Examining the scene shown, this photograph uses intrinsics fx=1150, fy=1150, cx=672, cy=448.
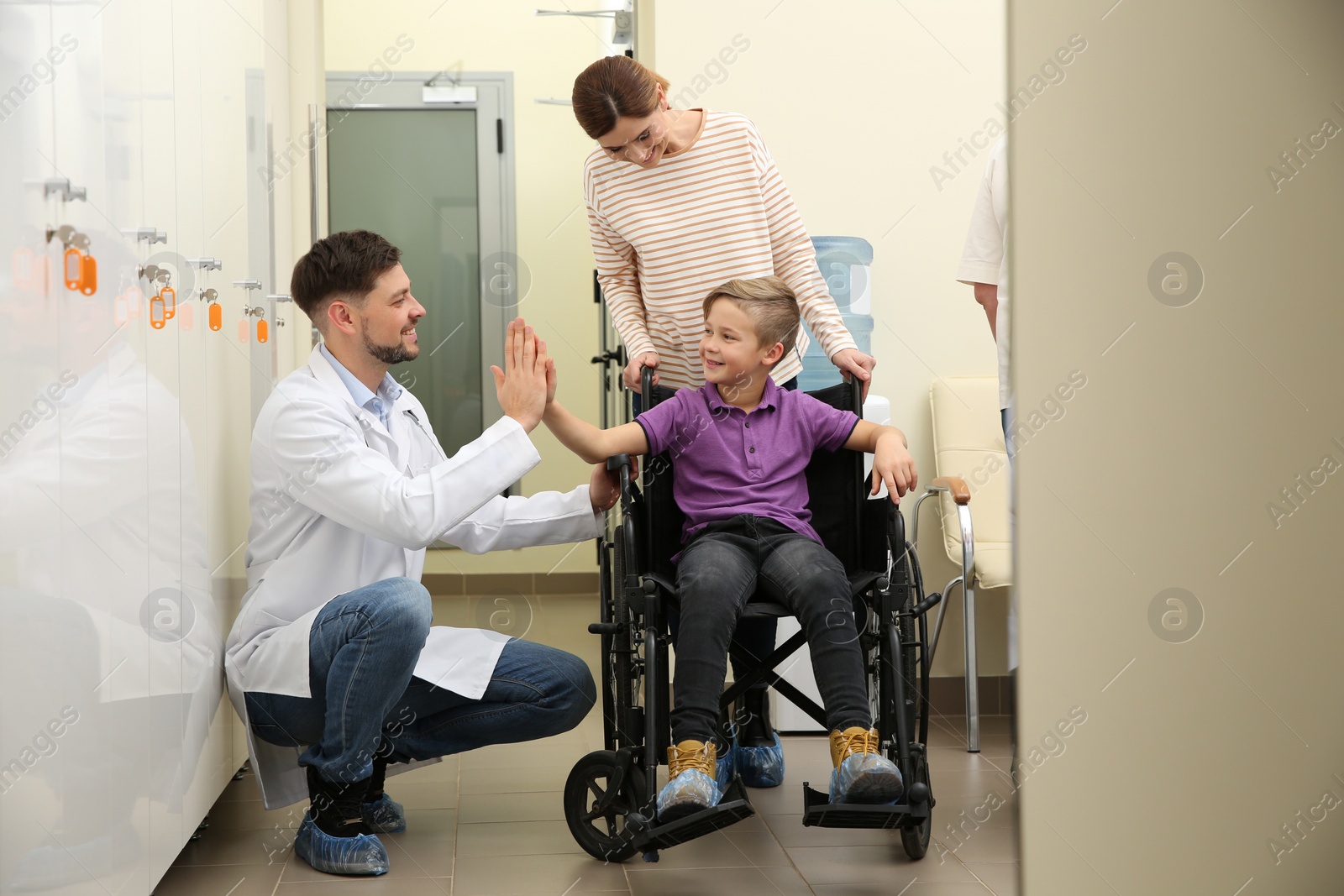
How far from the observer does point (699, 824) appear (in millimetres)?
1647

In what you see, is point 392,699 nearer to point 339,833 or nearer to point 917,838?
point 339,833

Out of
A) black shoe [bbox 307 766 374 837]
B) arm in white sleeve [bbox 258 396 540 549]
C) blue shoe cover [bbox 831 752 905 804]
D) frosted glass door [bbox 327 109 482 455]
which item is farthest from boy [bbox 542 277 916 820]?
frosted glass door [bbox 327 109 482 455]

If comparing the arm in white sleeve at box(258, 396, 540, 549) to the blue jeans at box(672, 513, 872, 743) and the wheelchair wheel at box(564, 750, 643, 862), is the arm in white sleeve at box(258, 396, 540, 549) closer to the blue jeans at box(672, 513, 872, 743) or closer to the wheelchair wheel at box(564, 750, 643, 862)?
the blue jeans at box(672, 513, 872, 743)

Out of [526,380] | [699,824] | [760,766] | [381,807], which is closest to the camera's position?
[699,824]

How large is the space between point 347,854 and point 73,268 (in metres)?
Answer: 1.05

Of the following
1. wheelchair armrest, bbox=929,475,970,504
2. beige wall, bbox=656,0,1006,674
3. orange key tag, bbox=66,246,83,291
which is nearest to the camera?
orange key tag, bbox=66,246,83,291

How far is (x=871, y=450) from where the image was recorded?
2.06m

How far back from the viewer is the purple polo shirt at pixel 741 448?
6.72ft

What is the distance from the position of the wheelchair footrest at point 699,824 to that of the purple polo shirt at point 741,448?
0.54m

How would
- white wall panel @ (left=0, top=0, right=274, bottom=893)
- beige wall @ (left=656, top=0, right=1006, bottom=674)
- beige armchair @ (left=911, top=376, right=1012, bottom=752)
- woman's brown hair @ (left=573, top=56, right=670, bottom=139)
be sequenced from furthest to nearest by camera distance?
beige wall @ (left=656, top=0, right=1006, bottom=674) < beige armchair @ (left=911, top=376, right=1012, bottom=752) < woman's brown hair @ (left=573, top=56, right=670, bottom=139) < white wall panel @ (left=0, top=0, right=274, bottom=893)

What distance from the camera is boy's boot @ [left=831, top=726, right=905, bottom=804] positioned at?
5.62 ft

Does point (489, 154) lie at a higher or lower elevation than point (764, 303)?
higher

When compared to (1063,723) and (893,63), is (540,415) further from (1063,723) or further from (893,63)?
(893,63)

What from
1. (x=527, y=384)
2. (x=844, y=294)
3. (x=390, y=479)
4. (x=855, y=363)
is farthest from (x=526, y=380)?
(x=844, y=294)
